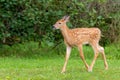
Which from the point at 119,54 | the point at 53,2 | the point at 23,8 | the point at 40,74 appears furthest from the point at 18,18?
the point at 40,74

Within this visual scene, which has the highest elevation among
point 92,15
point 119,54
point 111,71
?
point 111,71

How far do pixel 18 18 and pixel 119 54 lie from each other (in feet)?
14.8

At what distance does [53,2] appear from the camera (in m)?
17.5

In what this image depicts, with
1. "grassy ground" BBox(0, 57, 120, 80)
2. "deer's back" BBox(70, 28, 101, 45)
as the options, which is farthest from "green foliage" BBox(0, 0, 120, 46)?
"deer's back" BBox(70, 28, 101, 45)

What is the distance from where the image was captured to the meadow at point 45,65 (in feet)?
37.1

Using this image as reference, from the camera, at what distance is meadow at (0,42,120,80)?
37.1 feet

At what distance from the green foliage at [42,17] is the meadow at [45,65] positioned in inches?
24.1

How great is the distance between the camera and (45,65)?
14555 millimetres

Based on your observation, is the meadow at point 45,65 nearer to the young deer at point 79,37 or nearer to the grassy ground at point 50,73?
the grassy ground at point 50,73

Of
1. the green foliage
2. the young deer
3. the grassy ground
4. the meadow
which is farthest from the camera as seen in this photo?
the green foliage

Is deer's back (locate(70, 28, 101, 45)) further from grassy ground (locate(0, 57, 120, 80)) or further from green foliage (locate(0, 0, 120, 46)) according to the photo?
green foliage (locate(0, 0, 120, 46))

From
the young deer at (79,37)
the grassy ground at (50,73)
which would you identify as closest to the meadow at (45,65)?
the grassy ground at (50,73)

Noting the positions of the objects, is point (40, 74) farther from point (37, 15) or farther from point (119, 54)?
point (119, 54)

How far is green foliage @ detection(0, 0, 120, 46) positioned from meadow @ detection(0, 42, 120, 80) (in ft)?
2.01
